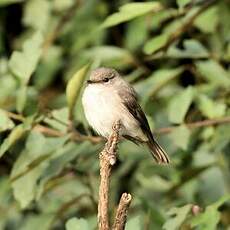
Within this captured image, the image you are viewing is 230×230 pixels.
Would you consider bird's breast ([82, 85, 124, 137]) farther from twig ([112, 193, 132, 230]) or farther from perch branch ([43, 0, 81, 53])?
perch branch ([43, 0, 81, 53])

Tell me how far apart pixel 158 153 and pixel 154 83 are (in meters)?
0.57

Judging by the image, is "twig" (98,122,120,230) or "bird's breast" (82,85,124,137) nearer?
"twig" (98,122,120,230)

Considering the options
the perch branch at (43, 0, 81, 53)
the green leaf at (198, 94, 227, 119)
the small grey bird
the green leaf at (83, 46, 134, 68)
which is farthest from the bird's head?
the perch branch at (43, 0, 81, 53)

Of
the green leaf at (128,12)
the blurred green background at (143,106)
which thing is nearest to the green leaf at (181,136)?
the blurred green background at (143,106)

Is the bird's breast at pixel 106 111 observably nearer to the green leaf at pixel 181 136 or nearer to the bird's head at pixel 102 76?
the bird's head at pixel 102 76

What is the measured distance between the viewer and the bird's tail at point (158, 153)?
5285 mm

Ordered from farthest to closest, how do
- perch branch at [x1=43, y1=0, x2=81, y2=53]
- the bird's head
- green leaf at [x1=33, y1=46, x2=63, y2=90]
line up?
1. green leaf at [x1=33, y1=46, x2=63, y2=90]
2. perch branch at [x1=43, y1=0, x2=81, y2=53]
3. the bird's head

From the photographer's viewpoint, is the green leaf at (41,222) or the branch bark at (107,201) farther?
the green leaf at (41,222)

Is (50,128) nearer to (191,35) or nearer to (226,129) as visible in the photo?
(226,129)

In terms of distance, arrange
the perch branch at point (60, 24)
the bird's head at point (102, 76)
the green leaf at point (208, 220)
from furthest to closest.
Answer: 1. the perch branch at point (60, 24)
2. the bird's head at point (102, 76)
3. the green leaf at point (208, 220)

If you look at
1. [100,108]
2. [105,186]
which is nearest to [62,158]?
[100,108]

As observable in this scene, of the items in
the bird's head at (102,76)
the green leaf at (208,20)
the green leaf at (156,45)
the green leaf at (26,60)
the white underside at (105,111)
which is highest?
the green leaf at (26,60)

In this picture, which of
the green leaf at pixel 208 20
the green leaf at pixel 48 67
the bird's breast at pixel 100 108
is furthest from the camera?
the green leaf at pixel 48 67

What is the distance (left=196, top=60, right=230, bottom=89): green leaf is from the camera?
5.69 m
